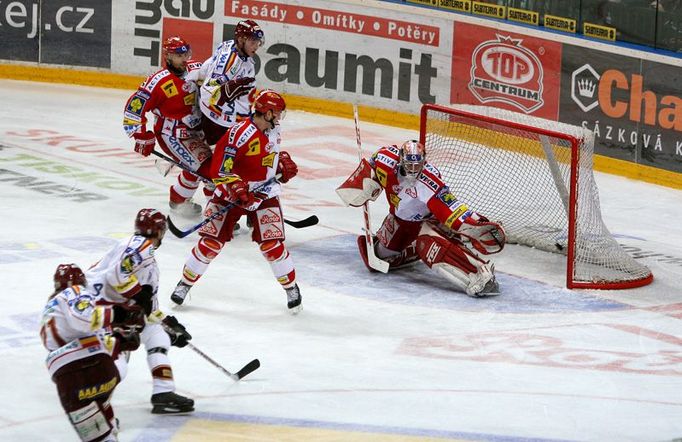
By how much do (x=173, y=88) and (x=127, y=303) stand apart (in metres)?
3.98

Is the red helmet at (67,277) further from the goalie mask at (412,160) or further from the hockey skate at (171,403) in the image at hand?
the goalie mask at (412,160)

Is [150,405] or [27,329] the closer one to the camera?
[150,405]

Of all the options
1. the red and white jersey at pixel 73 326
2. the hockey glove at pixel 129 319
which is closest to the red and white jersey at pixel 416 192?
the hockey glove at pixel 129 319

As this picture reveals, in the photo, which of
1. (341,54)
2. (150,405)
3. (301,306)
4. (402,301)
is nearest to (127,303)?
(150,405)

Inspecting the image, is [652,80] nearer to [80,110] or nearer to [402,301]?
[402,301]

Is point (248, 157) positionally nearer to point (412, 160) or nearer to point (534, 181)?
point (412, 160)

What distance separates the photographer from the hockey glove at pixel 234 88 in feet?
32.6

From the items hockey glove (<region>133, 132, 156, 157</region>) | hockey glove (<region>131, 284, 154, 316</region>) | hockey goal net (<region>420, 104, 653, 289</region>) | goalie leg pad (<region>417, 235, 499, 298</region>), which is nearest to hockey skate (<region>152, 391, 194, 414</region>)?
hockey glove (<region>131, 284, 154, 316</region>)

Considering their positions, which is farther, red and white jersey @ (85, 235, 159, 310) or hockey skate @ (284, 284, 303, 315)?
hockey skate @ (284, 284, 303, 315)

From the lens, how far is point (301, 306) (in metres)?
8.25

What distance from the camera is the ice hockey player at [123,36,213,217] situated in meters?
9.96

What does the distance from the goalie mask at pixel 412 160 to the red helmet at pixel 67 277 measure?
3.41 m

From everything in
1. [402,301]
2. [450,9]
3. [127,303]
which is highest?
[450,9]

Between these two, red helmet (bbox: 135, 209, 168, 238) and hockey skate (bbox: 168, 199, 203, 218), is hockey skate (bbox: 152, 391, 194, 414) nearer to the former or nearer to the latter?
red helmet (bbox: 135, 209, 168, 238)
